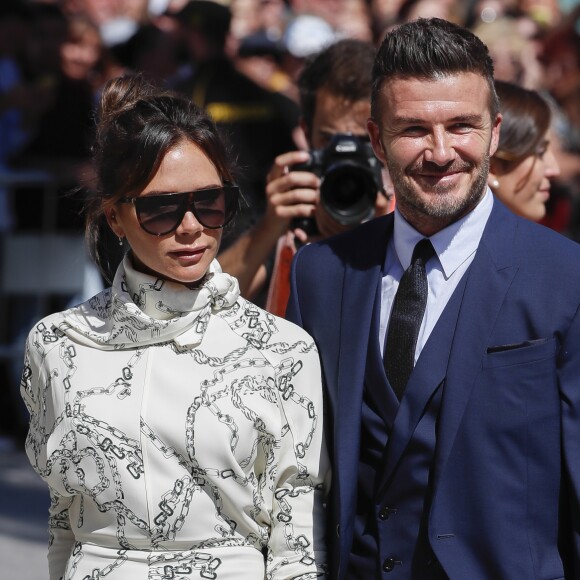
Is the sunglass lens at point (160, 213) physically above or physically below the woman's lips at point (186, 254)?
above

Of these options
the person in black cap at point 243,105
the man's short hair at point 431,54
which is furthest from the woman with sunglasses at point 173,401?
the person in black cap at point 243,105

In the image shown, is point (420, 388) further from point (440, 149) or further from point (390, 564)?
point (440, 149)

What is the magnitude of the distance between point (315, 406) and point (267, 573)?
0.39 metres

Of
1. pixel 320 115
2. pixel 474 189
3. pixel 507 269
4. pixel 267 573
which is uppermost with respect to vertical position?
pixel 320 115

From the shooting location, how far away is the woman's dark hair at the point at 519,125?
359 cm

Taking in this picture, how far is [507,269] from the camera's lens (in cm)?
261

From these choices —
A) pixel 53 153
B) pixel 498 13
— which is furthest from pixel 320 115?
pixel 53 153

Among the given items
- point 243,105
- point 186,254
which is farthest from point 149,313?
point 243,105

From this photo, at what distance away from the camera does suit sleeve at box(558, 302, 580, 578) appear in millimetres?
2457

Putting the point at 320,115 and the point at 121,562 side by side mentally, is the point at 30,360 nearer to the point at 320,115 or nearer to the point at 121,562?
the point at 121,562

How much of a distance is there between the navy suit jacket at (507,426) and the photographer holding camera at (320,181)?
82 cm

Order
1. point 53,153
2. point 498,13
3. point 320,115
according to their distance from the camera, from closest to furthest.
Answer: point 320,115
point 498,13
point 53,153

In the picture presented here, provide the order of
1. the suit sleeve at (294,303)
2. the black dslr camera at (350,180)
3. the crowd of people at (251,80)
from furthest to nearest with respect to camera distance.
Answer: the crowd of people at (251,80) → the black dslr camera at (350,180) → the suit sleeve at (294,303)

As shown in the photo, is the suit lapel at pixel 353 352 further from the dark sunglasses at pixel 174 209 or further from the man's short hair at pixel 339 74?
A: the man's short hair at pixel 339 74
